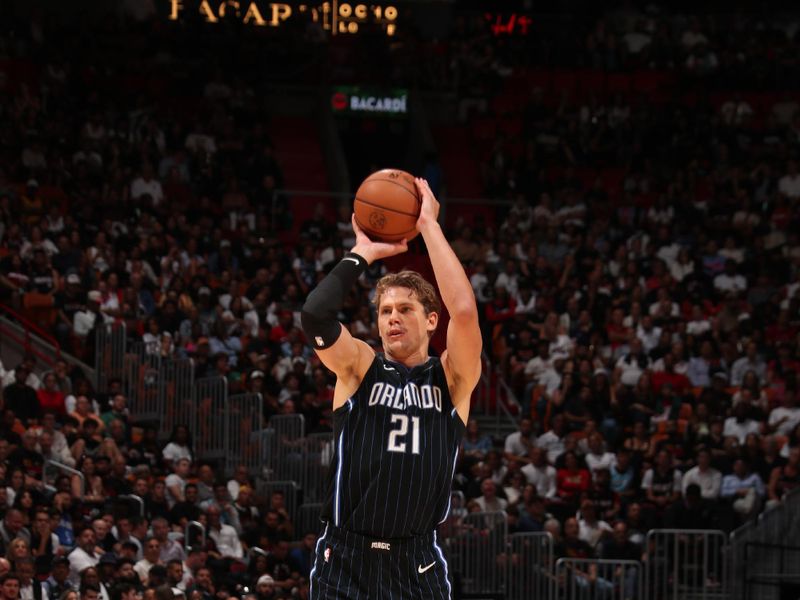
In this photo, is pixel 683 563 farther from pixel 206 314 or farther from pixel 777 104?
pixel 777 104

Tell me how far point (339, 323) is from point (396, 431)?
1.71ft

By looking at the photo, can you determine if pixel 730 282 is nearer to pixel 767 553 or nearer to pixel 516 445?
pixel 516 445

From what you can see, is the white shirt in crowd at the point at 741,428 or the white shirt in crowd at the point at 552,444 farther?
the white shirt in crowd at the point at 741,428

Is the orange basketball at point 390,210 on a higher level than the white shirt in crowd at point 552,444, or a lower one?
higher

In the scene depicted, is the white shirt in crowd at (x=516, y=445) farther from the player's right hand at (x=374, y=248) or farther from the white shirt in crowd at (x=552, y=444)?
the player's right hand at (x=374, y=248)

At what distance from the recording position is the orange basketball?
6.40 meters

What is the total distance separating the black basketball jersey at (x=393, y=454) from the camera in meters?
6.16

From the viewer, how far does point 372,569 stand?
6145mm

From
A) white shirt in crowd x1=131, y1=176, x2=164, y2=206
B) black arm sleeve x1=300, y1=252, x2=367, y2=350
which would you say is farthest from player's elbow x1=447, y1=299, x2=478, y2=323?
white shirt in crowd x1=131, y1=176, x2=164, y2=206

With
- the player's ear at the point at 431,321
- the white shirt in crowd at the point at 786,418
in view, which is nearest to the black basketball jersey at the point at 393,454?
the player's ear at the point at 431,321

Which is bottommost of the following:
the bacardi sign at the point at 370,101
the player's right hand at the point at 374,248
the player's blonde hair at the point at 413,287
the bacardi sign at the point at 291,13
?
the player's blonde hair at the point at 413,287

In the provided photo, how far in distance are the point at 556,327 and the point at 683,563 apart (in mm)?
5053

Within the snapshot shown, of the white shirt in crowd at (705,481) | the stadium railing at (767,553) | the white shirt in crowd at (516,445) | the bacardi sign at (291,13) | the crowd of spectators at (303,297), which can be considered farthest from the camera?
the bacardi sign at (291,13)

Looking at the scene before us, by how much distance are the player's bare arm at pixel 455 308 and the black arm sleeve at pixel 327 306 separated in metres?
0.37
